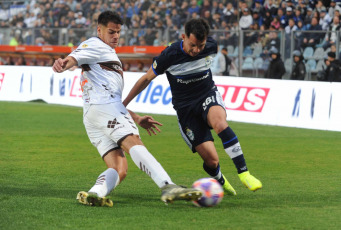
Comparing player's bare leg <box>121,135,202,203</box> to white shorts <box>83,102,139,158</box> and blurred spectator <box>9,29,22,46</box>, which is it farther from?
blurred spectator <box>9,29,22,46</box>

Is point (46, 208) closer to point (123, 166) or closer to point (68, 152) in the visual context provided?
point (123, 166)

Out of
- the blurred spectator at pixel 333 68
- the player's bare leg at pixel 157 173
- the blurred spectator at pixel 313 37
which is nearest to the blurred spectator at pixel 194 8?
the blurred spectator at pixel 313 37

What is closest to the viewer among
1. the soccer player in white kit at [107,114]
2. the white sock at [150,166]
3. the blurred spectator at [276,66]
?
the white sock at [150,166]

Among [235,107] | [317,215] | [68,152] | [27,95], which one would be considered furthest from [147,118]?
[27,95]

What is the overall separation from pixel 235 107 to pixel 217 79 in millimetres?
1360

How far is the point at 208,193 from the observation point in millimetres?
7566

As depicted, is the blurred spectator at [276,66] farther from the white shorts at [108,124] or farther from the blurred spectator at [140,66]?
the white shorts at [108,124]

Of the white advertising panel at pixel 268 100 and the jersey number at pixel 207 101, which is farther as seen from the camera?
the white advertising panel at pixel 268 100

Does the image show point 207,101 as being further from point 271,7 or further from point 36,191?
point 271,7

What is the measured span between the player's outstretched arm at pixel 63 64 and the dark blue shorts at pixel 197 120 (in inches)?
68.7

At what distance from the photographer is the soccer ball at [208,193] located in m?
7.54

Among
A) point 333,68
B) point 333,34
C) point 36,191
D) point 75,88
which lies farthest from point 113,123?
point 75,88

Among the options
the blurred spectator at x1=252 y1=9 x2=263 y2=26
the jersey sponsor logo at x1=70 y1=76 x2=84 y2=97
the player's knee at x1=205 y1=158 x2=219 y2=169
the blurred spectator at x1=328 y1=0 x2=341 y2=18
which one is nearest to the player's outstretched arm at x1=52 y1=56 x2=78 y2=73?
the player's knee at x1=205 y1=158 x2=219 y2=169

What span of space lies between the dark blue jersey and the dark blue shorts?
7cm
